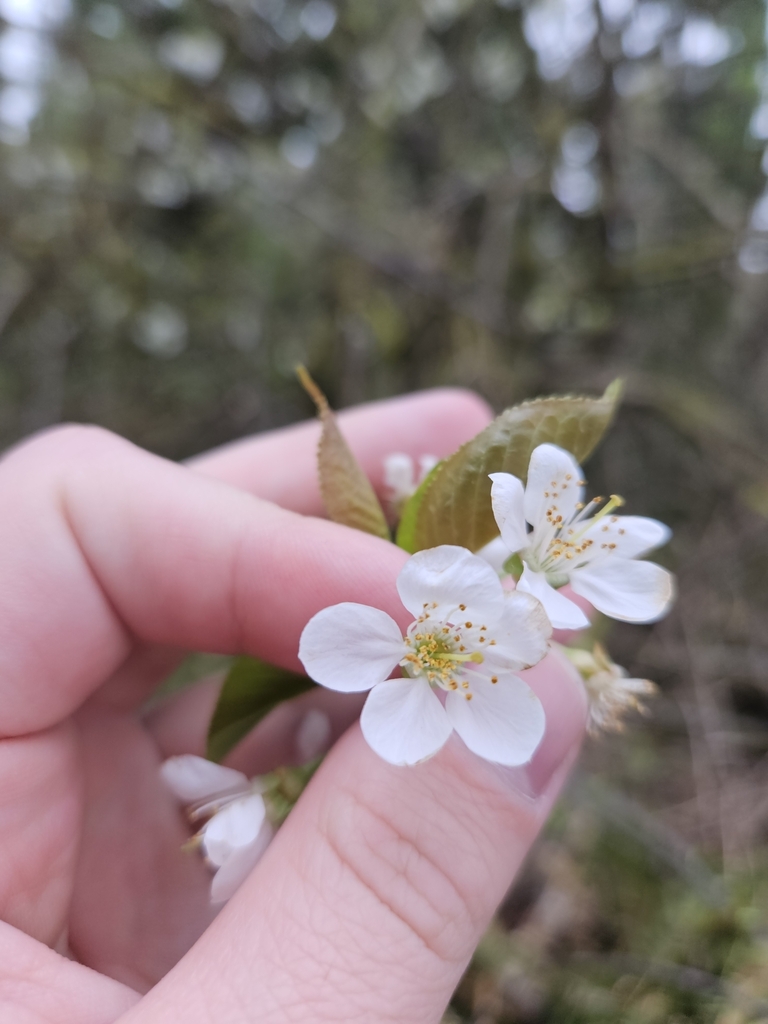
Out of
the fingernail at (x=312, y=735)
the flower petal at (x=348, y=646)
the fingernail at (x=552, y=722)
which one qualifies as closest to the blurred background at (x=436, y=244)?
the fingernail at (x=312, y=735)

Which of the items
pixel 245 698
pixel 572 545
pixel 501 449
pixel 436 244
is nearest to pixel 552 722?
pixel 572 545

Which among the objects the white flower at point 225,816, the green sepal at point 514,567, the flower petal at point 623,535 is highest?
the green sepal at point 514,567

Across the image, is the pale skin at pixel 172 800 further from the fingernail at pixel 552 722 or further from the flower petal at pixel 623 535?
the flower petal at pixel 623 535

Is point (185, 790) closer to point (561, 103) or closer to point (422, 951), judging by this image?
point (422, 951)

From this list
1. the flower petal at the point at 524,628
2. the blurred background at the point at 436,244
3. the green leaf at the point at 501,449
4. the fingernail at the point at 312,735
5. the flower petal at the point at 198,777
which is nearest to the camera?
the flower petal at the point at 524,628

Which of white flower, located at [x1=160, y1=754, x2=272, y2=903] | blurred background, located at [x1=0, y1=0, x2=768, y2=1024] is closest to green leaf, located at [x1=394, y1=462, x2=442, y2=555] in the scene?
white flower, located at [x1=160, y1=754, x2=272, y2=903]

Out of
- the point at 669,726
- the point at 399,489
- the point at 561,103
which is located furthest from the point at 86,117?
the point at 669,726

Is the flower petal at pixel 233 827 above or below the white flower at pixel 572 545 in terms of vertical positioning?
below
